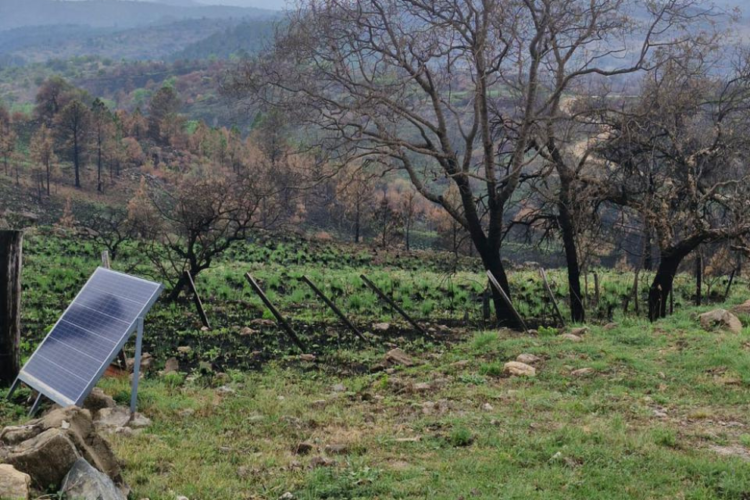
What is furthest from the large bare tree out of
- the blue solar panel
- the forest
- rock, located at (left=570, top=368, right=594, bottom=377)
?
the blue solar panel

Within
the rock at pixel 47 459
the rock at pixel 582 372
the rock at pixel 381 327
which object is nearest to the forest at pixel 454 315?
the rock at pixel 47 459

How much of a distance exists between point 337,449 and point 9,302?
4.00m

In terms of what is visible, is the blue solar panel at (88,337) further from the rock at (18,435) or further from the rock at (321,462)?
the rock at (321,462)

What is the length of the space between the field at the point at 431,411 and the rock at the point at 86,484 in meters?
0.52

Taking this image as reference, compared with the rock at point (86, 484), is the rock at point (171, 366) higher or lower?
lower

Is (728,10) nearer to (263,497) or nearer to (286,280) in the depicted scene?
(286,280)

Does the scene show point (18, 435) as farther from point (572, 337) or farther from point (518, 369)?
point (572, 337)

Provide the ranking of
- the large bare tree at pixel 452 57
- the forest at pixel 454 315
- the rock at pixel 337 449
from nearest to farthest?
the forest at pixel 454 315
the rock at pixel 337 449
the large bare tree at pixel 452 57

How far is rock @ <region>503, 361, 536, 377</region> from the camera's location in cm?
889

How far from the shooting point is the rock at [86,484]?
→ 4.27 metres

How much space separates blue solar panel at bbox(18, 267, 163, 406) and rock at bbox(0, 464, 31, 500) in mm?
1687

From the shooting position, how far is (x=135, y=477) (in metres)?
5.11

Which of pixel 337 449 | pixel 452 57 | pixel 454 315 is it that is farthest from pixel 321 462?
pixel 452 57

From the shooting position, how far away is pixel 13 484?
4.12m
